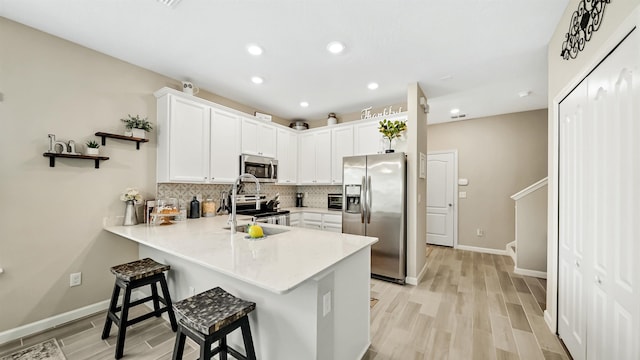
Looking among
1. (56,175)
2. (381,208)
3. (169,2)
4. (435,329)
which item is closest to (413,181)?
(381,208)

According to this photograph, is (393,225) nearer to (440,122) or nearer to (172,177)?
(172,177)

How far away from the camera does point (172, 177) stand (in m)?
2.86

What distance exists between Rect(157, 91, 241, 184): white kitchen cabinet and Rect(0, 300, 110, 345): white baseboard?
145 centimetres

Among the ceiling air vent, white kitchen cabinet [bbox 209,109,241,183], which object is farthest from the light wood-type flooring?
the ceiling air vent

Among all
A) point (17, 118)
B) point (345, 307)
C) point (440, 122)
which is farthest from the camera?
point (440, 122)

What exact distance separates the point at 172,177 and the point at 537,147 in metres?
5.99

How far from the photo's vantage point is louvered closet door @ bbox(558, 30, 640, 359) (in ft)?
3.77

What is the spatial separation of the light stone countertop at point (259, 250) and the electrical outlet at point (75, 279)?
0.49m

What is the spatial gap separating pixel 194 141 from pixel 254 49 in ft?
4.61

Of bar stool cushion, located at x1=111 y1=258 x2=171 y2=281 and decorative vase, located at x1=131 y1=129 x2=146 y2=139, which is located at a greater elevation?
decorative vase, located at x1=131 y1=129 x2=146 y2=139

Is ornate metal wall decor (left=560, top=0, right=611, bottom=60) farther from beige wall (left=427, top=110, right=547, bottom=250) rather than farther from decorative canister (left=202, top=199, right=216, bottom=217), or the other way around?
decorative canister (left=202, top=199, right=216, bottom=217)

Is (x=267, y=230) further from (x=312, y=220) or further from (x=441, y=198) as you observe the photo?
(x=441, y=198)

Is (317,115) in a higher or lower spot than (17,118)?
higher

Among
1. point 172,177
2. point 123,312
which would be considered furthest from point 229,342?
point 172,177
